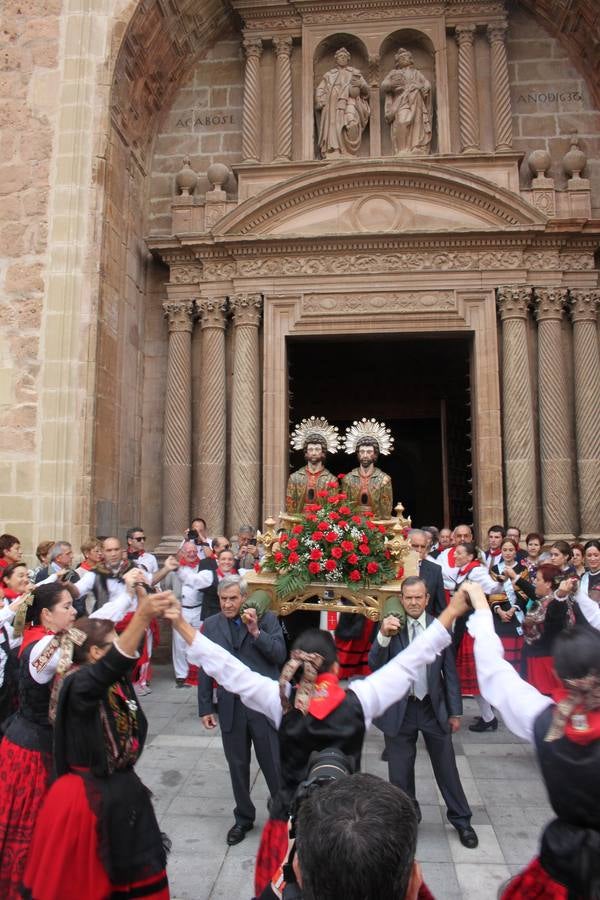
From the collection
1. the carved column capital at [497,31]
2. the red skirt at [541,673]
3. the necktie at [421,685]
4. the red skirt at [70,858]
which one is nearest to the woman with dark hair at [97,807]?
the red skirt at [70,858]

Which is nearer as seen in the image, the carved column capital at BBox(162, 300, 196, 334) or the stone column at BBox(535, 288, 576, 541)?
the stone column at BBox(535, 288, 576, 541)

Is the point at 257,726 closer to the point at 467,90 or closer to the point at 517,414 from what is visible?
the point at 517,414

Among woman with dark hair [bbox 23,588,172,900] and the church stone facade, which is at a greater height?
the church stone facade

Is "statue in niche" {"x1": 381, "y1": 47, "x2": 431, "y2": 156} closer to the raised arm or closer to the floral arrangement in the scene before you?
the floral arrangement

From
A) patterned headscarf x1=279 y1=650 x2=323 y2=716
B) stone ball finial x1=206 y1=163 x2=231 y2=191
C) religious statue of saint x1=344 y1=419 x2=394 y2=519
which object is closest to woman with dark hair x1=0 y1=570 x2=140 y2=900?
patterned headscarf x1=279 y1=650 x2=323 y2=716

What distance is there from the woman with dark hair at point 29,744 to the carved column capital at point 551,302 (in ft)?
31.7

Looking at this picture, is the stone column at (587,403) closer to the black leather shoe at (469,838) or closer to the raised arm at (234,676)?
the black leather shoe at (469,838)

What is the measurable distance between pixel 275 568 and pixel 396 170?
786 cm

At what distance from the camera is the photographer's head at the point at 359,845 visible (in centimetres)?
155

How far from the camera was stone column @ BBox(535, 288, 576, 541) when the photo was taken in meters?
10.9

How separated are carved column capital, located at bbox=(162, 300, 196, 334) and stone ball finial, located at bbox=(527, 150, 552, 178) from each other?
616cm

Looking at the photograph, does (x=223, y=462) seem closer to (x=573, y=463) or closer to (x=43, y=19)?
(x=573, y=463)

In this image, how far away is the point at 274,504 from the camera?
1111cm

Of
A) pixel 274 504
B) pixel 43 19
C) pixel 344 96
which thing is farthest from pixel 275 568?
pixel 43 19
